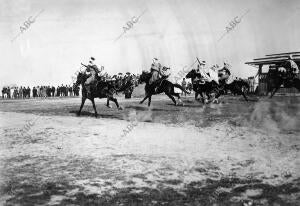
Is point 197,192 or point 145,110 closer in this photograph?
point 197,192

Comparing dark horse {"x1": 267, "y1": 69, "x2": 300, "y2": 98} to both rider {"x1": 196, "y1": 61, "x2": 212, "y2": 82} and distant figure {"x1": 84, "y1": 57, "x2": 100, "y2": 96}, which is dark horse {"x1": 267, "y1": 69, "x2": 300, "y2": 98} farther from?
distant figure {"x1": 84, "y1": 57, "x2": 100, "y2": 96}

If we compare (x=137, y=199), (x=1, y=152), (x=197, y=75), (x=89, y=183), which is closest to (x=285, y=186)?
(x=137, y=199)

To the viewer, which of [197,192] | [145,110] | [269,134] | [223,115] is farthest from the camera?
[145,110]

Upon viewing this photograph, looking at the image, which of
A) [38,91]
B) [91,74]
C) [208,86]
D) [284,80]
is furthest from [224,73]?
[38,91]

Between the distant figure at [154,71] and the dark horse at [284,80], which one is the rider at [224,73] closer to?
the dark horse at [284,80]

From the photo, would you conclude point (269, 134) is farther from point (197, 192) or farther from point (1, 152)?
point (1, 152)

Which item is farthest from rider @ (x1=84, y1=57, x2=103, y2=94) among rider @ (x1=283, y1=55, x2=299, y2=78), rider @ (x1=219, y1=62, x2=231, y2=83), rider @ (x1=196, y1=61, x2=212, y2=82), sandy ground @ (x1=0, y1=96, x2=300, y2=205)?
rider @ (x1=283, y1=55, x2=299, y2=78)

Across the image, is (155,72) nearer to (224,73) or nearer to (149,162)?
(224,73)

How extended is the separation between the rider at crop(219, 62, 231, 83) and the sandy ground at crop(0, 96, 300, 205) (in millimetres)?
8289

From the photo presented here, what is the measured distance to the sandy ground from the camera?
792cm

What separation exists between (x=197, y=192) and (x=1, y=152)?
5.40 metres

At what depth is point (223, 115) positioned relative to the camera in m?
17.2

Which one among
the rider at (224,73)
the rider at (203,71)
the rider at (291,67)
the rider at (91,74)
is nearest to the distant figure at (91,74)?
the rider at (91,74)

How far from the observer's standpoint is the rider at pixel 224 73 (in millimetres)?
23467
